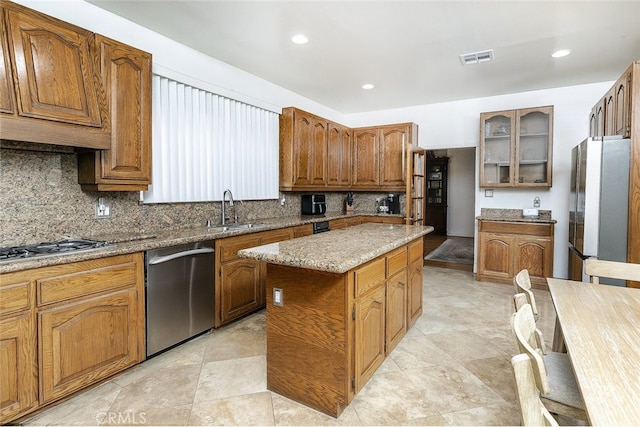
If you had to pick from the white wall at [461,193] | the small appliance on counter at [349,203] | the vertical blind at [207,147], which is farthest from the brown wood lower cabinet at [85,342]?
the white wall at [461,193]

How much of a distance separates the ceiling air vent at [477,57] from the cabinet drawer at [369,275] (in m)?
2.56

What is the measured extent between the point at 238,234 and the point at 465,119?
403 centimetres

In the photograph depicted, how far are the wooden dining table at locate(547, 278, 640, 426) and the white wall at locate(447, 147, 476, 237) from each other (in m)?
7.68

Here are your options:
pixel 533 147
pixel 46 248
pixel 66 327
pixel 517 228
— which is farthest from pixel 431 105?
pixel 66 327

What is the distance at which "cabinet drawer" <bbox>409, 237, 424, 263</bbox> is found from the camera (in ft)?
9.46

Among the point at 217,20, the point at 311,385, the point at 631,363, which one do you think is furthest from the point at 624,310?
the point at 217,20

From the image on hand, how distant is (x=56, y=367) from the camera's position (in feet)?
6.31

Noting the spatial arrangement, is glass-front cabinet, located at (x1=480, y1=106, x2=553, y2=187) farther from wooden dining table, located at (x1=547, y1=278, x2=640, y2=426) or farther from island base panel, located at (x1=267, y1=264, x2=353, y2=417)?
island base panel, located at (x1=267, y1=264, x2=353, y2=417)

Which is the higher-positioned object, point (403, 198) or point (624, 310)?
point (403, 198)

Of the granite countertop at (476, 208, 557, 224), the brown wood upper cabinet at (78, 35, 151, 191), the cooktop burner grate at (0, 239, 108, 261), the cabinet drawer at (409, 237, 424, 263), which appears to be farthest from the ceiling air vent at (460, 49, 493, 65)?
the cooktop burner grate at (0, 239, 108, 261)

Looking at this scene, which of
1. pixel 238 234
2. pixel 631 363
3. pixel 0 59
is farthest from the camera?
pixel 238 234

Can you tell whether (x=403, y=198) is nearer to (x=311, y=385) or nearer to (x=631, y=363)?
(x=311, y=385)

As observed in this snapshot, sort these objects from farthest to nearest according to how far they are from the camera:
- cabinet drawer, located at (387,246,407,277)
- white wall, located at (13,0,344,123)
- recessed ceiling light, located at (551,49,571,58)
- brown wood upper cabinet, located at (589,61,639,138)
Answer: recessed ceiling light, located at (551,49,571,58)
brown wood upper cabinet, located at (589,61,639,138)
white wall, located at (13,0,344,123)
cabinet drawer, located at (387,246,407,277)

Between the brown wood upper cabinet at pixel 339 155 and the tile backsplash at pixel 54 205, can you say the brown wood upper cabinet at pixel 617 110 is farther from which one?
the tile backsplash at pixel 54 205
